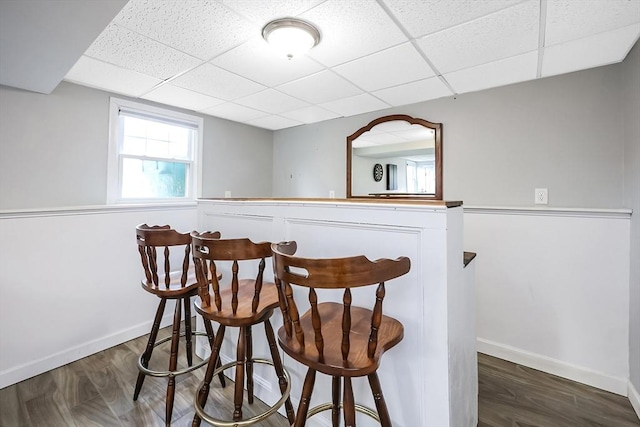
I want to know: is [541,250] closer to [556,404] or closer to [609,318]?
[609,318]

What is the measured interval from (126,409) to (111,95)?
2501 millimetres

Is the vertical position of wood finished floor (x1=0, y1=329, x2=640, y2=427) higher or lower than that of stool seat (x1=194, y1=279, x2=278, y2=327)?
lower

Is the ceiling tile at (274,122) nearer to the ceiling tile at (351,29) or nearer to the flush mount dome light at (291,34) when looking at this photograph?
the ceiling tile at (351,29)

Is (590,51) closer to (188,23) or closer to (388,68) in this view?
(388,68)

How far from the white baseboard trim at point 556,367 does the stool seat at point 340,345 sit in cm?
181

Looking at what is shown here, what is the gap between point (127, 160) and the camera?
2785 millimetres

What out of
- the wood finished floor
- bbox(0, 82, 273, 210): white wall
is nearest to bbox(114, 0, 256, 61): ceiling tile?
bbox(0, 82, 273, 210): white wall

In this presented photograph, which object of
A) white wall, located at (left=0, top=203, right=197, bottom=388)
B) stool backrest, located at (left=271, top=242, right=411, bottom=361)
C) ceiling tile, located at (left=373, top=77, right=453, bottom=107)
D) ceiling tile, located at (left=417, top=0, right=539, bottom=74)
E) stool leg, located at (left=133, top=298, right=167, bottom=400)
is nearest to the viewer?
stool backrest, located at (left=271, top=242, right=411, bottom=361)

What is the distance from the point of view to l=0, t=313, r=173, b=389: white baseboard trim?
6.53ft

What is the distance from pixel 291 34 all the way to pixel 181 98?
1.64 m

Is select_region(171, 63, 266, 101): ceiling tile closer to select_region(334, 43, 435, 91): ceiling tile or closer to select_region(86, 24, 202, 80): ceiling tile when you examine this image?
select_region(86, 24, 202, 80): ceiling tile

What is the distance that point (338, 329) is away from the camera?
1.12 m

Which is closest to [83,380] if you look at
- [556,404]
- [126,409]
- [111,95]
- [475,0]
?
[126,409]

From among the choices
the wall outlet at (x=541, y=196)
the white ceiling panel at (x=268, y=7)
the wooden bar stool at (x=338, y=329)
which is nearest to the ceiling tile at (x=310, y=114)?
the white ceiling panel at (x=268, y=7)
